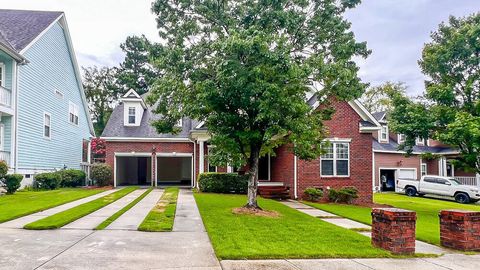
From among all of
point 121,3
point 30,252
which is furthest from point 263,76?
point 121,3

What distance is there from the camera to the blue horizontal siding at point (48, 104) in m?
17.6

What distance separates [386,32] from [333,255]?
16.0m

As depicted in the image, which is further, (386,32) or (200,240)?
(386,32)

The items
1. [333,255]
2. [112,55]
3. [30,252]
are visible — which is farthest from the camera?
[112,55]

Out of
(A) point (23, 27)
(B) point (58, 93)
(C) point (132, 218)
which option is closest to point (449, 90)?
(C) point (132, 218)

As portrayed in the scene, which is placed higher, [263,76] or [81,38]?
[81,38]

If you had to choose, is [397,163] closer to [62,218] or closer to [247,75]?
[247,75]

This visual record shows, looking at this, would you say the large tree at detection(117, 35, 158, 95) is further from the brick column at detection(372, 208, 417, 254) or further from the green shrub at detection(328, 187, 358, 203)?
the brick column at detection(372, 208, 417, 254)

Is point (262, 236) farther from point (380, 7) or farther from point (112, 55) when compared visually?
point (112, 55)

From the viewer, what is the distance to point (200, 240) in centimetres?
754

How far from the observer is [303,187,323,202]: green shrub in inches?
696

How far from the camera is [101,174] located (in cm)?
2289

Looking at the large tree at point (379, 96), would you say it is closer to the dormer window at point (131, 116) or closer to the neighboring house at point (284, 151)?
the neighboring house at point (284, 151)

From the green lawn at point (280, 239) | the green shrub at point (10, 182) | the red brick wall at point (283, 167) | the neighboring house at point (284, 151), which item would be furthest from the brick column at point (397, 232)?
the green shrub at point (10, 182)
